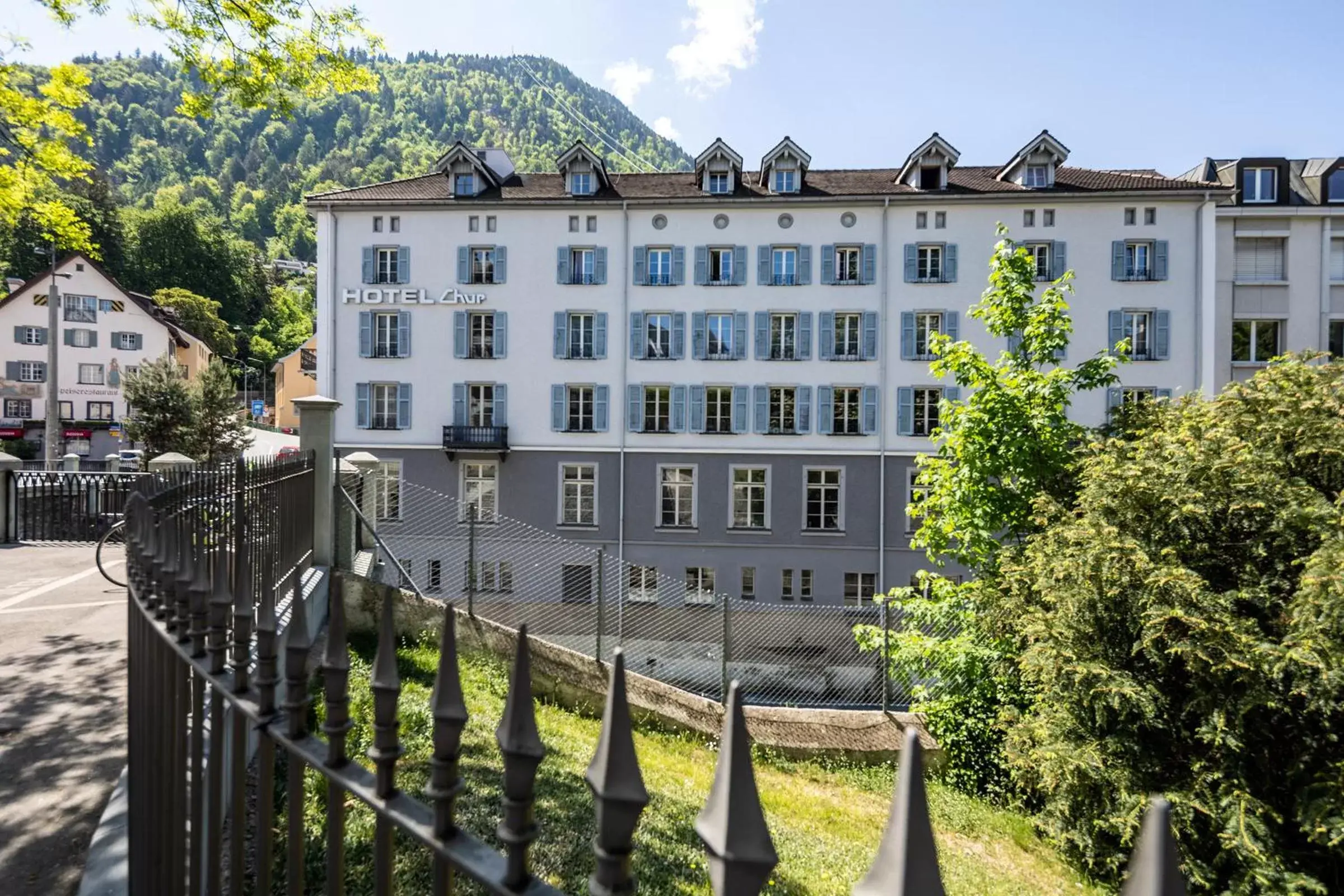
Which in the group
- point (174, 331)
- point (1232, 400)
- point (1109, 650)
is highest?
point (174, 331)

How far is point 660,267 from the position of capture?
80.8 feet

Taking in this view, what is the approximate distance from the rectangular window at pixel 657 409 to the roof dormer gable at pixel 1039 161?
15.1 m

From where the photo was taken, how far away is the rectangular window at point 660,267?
24562 millimetres

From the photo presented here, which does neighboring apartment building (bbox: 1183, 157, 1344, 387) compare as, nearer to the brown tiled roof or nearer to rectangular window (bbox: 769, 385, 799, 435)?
the brown tiled roof

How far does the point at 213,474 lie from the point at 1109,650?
1019 cm

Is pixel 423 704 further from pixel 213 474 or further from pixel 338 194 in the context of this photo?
pixel 338 194

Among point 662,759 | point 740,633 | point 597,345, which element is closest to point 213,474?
point 662,759

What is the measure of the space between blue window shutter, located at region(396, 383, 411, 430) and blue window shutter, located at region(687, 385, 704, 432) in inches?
400

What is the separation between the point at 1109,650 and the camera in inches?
353

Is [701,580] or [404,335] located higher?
[404,335]

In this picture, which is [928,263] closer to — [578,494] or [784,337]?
[784,337]

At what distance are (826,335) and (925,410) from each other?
4305 mm

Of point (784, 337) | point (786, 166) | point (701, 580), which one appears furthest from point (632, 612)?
point (786, 166)

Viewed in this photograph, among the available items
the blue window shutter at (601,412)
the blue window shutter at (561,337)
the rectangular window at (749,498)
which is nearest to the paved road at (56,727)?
the blue window shutter at (601,412)
